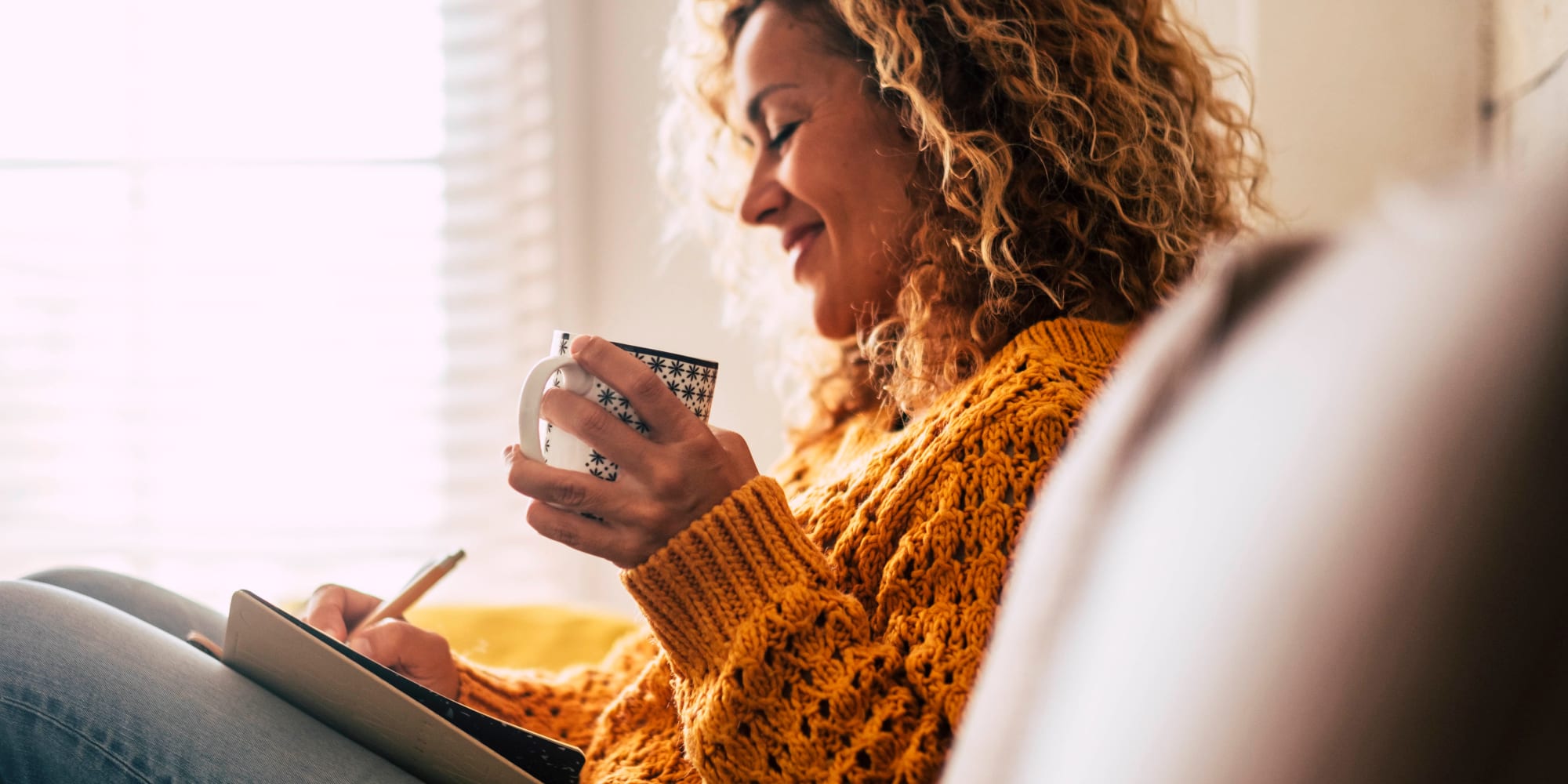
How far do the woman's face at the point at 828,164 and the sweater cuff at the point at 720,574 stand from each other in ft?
1.04

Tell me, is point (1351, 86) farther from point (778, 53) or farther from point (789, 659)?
point (789, 659)

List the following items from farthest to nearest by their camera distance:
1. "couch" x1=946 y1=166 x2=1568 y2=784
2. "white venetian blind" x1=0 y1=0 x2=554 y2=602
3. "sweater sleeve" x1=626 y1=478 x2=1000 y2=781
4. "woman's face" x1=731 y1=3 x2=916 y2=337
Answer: "white venetian blind" x1=0 y1=0 x2=554 y2=602, "woman's face" x1=731 y1=3 x2=916 y2=337, "sweater sleeve" x1=626 y1=478 x2=1000 y2=781, "couch" x1=946 y1=166 x2=1568 y2=784

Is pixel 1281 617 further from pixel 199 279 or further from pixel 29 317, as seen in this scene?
pixel 29 317

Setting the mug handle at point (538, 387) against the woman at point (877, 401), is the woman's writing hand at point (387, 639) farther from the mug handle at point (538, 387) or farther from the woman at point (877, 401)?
the mug handle at point (538, 387)

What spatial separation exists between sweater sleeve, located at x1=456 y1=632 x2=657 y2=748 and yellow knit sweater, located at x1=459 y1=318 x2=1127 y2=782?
279mm

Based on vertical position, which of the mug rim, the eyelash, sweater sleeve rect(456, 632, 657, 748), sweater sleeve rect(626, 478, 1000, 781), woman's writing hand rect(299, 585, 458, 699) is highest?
the eyelash

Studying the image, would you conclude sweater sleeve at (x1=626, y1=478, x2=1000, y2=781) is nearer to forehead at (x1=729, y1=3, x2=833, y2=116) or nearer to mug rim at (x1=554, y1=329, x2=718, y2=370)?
mug rim at (x1=554, y1=329, x2=718, y2=370)

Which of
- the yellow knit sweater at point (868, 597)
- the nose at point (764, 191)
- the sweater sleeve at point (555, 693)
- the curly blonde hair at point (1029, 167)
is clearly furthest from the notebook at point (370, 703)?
the nose at point (764, 191)

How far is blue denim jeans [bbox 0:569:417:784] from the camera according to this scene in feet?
1.96

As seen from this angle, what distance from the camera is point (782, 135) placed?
35.8 inches

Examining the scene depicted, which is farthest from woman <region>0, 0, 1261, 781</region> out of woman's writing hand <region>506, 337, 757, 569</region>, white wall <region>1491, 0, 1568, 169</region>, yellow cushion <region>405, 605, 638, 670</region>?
yellow cushion <region>405, 605, 638, 670</region>

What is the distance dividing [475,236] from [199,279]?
0.53 meters

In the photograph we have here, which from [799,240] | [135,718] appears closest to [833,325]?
[799,240]

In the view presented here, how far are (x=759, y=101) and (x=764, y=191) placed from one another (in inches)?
3.1
